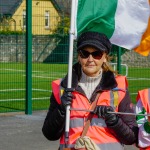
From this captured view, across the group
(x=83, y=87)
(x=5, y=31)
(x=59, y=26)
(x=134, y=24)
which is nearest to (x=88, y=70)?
(x=83, y=87)

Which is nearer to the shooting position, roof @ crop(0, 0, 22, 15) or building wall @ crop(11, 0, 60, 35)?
roof @ crop(0, 0, 22, 15)

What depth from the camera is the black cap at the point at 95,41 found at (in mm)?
4891

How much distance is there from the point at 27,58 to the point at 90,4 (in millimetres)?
9137

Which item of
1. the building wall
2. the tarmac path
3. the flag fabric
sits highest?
the building wall

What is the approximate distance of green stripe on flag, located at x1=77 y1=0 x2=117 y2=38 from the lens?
5.38 m

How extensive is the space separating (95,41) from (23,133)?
7.05 metres

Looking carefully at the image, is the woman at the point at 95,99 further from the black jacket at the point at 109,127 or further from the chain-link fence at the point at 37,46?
the chain-link fence at the point at 37,46

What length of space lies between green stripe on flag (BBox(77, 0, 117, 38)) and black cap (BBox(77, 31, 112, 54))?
1.09 ft

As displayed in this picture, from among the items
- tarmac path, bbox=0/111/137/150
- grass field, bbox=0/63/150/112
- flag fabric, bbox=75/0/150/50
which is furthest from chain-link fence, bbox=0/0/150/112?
flag fabric, bbox=75/0/150/50

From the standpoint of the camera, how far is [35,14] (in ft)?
50.6

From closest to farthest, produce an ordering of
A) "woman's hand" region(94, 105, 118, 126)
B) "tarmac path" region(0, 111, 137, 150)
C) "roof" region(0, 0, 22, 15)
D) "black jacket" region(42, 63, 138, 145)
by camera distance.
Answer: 1. "woman's hand" region(94, 105, 118, 126)
2. "black jacket" region(42, 63, 138, 145)
3. "tarmac path" region(0, 111, 137, 150)
4. "roof" region(0, 0, 22, 15)

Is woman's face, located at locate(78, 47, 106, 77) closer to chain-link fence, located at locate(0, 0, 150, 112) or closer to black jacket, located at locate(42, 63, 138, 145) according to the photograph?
black jacket, located at locate(42, 63, 138, 145)

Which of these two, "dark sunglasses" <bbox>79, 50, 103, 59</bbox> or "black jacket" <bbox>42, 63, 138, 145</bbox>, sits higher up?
"dark sunglasses" <bbox>79, 50, 103, 59</bbox>

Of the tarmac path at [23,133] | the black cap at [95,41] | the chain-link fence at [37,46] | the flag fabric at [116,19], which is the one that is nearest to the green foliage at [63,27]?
the chain-link fence at [37,46]
